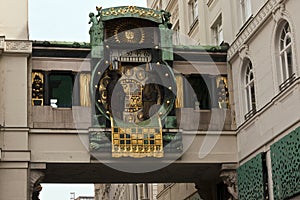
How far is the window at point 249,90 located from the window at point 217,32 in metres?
4.94

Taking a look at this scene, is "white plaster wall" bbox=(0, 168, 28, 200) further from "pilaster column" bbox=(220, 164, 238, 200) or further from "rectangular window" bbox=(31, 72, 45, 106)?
"pilaster column" bbox=(220, 164, 238, 200)

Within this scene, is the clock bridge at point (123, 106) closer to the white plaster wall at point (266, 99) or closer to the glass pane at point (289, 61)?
the white plaster wall at point (266, 99)

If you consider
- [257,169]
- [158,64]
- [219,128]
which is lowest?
[257,169]

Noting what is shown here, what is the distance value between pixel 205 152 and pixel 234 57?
3726mm

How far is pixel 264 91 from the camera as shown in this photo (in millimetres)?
26719

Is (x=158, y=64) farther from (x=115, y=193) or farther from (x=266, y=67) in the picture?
(x=115, y=193)

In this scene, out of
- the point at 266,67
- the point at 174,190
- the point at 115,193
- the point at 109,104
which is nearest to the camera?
the point at 266,67

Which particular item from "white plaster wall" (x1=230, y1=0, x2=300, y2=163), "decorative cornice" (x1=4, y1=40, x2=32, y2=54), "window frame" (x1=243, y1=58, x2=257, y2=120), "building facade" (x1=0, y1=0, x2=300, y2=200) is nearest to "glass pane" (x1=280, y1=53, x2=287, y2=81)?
"white plaster wall" (x1=230, y1=0, x2=300, y2=163)

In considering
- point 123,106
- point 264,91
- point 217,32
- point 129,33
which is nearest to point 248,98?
point 264,91

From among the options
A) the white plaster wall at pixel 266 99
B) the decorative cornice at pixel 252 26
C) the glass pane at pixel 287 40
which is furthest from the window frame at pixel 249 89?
the glass pane at pixel 287 40

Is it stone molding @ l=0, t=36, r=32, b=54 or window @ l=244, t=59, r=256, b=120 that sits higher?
stone molding @ l=0, t=36, r=32, b=54

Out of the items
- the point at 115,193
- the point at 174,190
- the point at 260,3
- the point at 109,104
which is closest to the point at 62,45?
the point at 109,104

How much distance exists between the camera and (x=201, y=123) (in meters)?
29.5

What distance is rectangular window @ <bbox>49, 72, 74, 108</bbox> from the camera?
29.2 meters
